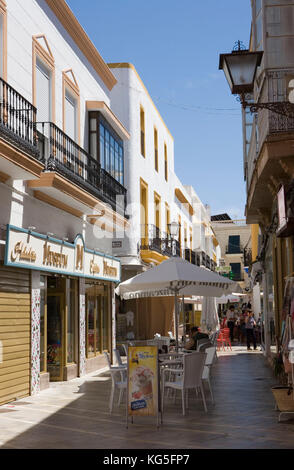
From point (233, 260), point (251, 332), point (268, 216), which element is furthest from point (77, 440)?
point (233, 260)

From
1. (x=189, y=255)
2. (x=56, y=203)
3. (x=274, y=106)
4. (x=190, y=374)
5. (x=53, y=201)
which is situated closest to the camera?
(x=274, y=106)

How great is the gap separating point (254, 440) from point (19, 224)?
647 centimetres

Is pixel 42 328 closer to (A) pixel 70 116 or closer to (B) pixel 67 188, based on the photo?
(B) pixel 67 188

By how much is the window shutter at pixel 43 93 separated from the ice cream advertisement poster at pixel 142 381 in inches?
253

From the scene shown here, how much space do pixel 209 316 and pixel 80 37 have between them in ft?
50.7

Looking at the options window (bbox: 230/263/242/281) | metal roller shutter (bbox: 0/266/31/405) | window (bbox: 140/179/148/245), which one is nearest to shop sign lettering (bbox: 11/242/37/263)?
metal roller shutter (bbox: 0/266/31/405)

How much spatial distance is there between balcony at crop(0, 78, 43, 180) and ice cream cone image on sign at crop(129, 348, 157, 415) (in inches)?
151

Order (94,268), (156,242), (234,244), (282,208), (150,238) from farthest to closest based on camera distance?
(234,244), (156,242), (150,238), (94,268), (282,208)

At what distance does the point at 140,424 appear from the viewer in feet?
31.4

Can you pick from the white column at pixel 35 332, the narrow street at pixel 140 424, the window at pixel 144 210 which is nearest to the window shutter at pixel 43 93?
the white column at pixel 35 332

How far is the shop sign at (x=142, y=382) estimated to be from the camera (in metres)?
9.41

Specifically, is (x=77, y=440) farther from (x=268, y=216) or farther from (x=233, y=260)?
(x=233, y=260)

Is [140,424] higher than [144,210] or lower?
lower

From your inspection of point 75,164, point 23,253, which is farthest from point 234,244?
point 23,253
